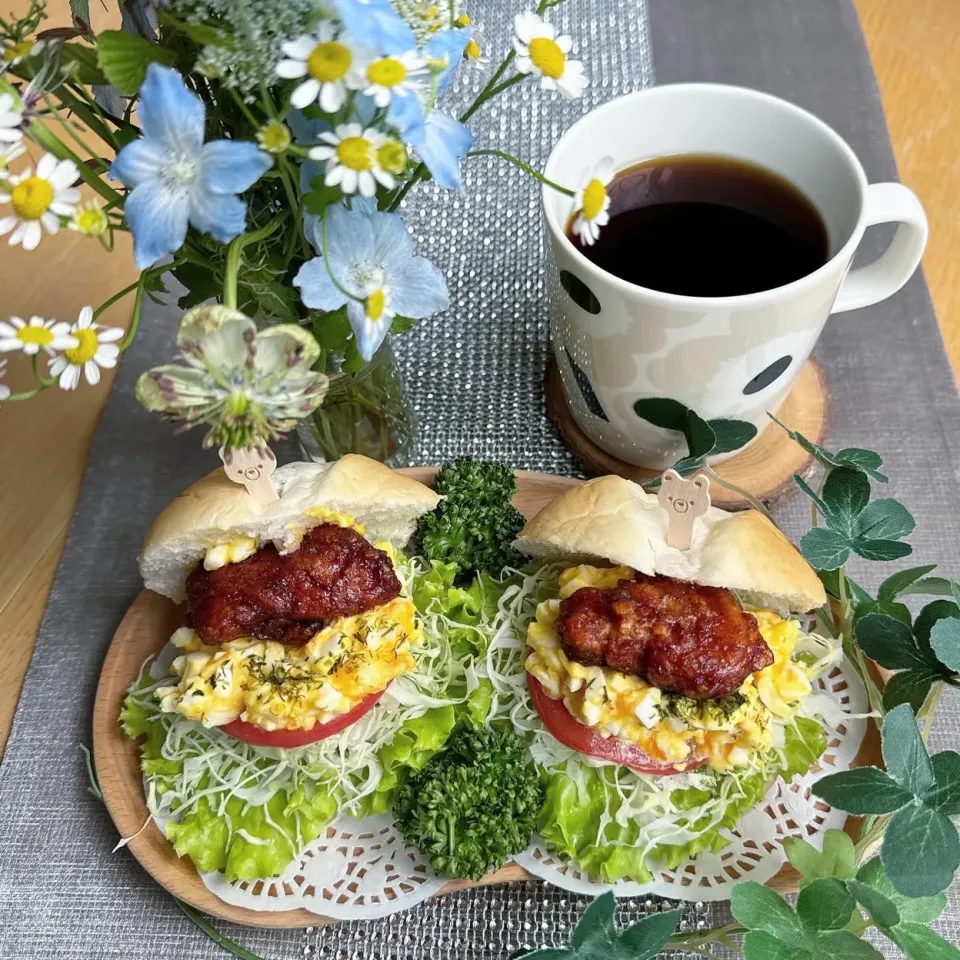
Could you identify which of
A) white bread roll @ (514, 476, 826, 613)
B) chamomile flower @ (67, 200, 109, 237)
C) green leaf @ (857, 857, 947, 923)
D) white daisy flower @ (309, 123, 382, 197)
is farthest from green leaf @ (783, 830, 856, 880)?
chamomile flower @ (67, 200, 109, 237)

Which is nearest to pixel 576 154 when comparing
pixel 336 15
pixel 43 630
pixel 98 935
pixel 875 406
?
pixel 336 15

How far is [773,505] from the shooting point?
4.31 ft

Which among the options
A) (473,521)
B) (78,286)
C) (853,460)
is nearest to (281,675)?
(473,521)

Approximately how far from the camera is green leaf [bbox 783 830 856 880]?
35.7 inches

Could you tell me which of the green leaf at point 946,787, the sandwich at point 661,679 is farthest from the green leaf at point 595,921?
the green leaf at point 946,787

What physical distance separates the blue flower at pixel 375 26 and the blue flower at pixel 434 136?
45 millimetres

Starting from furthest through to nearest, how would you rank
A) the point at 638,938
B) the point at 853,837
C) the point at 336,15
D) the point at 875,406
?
the point at 875,406
the point at 853,837
the point at 638,938
the point at 336,15

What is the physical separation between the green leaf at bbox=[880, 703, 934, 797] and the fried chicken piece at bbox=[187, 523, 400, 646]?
57 cm

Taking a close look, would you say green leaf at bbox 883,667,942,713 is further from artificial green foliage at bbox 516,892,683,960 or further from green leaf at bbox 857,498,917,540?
artificial green foliage at bbox 516,892,683,960

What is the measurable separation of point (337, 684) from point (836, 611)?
25.7 inches

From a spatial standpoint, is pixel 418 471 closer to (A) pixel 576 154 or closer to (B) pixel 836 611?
(A) pixel 576 154

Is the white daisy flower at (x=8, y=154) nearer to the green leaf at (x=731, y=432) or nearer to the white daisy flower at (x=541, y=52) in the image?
the white daisy flower at (x=541, y=52)

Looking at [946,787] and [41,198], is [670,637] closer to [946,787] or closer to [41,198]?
[946,787]

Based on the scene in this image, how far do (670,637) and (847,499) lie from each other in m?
0.30
